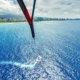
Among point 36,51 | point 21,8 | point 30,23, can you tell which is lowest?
point 36,51

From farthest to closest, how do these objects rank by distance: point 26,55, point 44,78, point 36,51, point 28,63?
point 36,51 → point 26,55 → point 28,63 → point 44,78

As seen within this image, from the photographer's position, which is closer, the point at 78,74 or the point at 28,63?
the point at 78,74

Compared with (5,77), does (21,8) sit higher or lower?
higher

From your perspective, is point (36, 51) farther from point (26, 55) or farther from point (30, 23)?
point (30, 23)

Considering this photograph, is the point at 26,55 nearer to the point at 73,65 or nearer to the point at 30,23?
the point at 73,65

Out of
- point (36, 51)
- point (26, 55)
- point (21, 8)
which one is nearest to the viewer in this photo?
point (21, 8)

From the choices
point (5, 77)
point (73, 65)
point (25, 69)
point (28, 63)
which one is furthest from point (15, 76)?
point (73, 65)

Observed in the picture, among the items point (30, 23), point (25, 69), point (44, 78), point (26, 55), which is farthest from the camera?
point (26, 55)

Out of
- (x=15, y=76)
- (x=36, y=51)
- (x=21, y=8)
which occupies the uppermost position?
(x=21, y=8)

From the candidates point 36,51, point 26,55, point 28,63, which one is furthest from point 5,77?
point 36,51
